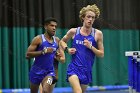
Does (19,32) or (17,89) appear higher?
(19,32)

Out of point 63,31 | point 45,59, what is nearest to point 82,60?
point 45,59

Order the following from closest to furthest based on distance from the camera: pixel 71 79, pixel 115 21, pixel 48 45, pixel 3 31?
pixel 71 79 < pixel 48 45 < pixel 3 31 < pixel 115 21

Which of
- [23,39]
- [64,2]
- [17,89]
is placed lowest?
[17,89]

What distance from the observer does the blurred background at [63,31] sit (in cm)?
1066

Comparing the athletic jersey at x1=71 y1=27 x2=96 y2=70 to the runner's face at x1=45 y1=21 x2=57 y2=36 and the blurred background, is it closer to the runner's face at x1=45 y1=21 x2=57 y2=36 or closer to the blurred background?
the runner's face at x1=45 y1=21 x2=57 y2=36

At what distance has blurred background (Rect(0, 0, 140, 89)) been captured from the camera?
10.7m

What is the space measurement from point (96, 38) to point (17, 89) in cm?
544

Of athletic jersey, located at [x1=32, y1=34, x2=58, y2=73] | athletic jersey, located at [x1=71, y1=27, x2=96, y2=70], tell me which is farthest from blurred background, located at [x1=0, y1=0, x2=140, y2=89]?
athletic jersey, located at [x1=71, y1=27, x2=96, y2=70]

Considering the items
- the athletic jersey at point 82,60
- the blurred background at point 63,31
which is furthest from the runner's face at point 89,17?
the blurred background at point 63,31

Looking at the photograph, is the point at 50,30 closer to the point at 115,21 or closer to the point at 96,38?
the point at 96,38

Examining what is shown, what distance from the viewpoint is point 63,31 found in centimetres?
1115

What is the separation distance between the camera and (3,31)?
34.9 feet

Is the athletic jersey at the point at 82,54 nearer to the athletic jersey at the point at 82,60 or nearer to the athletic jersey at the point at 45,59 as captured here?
the athletic jersey at the point at 82,60

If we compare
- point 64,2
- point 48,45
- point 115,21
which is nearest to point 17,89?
point 64,2
